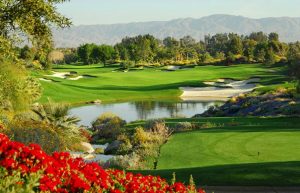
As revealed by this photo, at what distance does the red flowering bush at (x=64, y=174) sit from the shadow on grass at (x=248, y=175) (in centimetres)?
382

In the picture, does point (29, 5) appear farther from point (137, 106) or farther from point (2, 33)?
point (137, 106)

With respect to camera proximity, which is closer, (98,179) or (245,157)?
(98,179)

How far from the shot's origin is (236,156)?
18.1 metres

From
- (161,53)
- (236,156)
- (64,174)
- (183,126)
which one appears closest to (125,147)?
(183,126)

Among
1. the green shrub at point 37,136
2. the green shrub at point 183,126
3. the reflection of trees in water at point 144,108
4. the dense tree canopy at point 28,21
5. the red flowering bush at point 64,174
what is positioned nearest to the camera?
the red flowering bush at point 64,174

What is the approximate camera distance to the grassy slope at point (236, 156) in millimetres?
12578

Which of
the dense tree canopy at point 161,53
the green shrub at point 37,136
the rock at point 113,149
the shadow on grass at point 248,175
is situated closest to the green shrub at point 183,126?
the rock at point 113,149

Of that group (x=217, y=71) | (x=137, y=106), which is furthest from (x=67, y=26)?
(x=217, y=71)

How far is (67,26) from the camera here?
1559cm

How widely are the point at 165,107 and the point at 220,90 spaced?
20.5 metres

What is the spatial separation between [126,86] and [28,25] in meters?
73.7

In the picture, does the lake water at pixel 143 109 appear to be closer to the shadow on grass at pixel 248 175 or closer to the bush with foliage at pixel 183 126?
the bush with foliage at pixel 183 126

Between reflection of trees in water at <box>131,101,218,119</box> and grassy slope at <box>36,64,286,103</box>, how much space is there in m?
8.10

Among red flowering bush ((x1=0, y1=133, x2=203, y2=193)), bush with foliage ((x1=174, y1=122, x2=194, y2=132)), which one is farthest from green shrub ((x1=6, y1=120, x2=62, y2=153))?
red flowering bush ((x1=0, y1=133, x2=203, y2=193))
